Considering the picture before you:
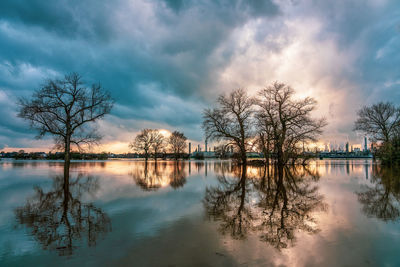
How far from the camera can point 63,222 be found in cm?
584

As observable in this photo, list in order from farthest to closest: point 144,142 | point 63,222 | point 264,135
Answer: point 144,142
point 264,135
point 63,222

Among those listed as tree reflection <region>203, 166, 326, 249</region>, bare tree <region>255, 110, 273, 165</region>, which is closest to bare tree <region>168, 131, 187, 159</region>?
bare tree <region>255, 110, 273, 165</region>

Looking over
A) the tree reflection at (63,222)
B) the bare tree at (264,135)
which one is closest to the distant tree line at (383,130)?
the bare tree at (264,135)

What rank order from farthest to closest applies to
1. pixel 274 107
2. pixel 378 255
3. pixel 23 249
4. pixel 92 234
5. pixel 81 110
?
pixel 274 107 < pixel 81 110 < pixel 92 234 < pixel 23 249 < pixel 378 255

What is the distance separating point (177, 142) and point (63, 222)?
76.8m

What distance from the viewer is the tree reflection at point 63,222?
4520 mm

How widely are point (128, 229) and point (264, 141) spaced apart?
32.7 m

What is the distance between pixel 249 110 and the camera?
1401 inches

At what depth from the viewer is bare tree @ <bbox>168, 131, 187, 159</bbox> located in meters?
81.9

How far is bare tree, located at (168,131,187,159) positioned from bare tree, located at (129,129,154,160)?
7.74 meters

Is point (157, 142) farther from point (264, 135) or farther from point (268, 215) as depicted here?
point (268, 215)

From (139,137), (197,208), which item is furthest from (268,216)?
(139,137)

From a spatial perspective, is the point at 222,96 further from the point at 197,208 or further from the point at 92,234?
the point at 92,234

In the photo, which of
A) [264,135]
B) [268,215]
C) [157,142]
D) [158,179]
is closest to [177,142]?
[157,142]
